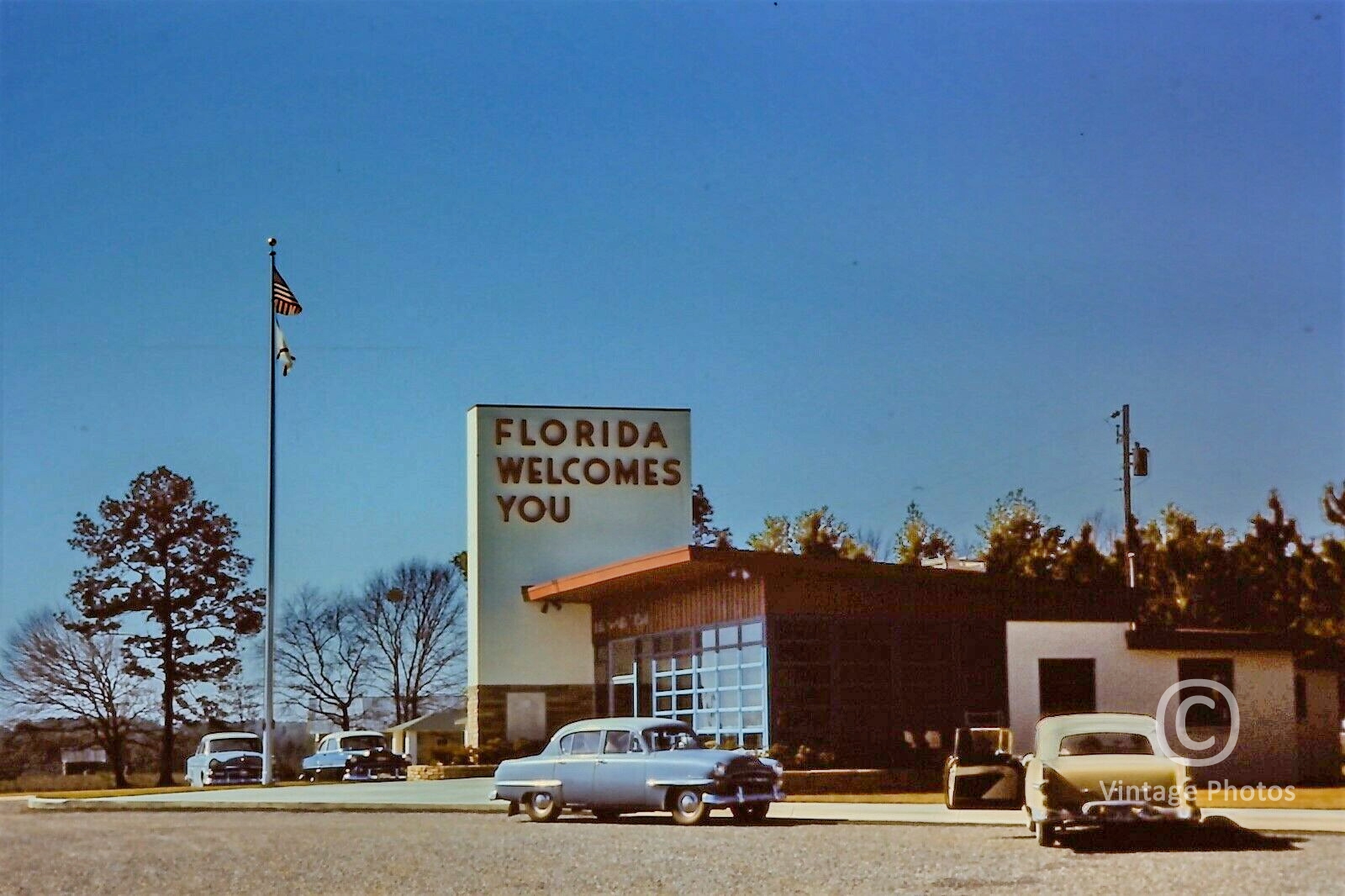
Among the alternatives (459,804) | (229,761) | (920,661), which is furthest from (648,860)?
(229,761)

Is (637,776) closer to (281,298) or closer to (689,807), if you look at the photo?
(689,807)

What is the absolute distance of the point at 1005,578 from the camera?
33531 millimetres

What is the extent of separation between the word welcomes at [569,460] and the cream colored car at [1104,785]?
28.1m

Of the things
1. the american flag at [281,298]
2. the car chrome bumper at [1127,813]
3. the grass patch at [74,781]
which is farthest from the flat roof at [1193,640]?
the grass patch at [74,781]

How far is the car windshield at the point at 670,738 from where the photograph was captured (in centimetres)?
2362

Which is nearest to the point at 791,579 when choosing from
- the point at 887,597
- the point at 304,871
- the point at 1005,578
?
the point at 887,597

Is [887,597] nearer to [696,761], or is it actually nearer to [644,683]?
[644,683]

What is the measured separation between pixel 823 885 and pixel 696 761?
8472mm

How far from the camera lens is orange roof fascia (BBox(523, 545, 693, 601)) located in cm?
3341

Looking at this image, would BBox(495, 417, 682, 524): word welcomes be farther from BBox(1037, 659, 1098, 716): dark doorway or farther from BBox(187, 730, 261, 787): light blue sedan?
BBox(1037, 659, 1098, 716): dark doorway

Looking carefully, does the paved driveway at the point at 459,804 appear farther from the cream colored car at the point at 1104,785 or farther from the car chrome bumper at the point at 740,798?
the cream colored car at the point at 1104,785

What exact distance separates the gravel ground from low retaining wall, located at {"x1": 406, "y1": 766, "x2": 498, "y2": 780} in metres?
17.6

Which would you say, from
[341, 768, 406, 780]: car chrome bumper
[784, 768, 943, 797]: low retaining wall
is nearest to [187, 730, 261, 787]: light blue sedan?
[341, 768, 406, 780]: car chrome bumper

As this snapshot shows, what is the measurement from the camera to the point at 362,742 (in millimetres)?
49188
